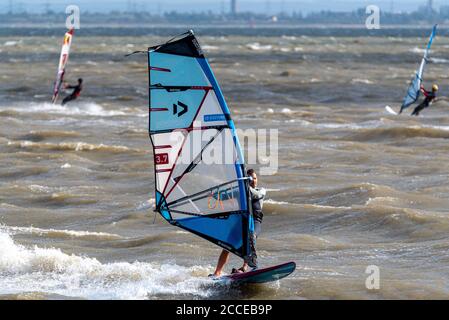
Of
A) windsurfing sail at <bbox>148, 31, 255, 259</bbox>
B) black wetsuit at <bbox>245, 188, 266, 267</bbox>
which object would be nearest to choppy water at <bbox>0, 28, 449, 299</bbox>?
black wetsuit at <bbox>245, 188, 266, 267</bbox>

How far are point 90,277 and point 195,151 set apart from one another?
6.58 ft

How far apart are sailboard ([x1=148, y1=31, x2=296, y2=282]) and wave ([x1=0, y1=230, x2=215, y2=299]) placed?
27.8 inches

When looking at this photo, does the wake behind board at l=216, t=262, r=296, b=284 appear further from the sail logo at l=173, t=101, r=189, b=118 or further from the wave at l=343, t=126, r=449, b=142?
the wave at l=343, t=126, r=449, b=142

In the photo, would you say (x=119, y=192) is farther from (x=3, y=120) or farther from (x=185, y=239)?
(x=3, y=120)

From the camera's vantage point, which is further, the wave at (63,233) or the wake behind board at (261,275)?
the wave at (63,233)

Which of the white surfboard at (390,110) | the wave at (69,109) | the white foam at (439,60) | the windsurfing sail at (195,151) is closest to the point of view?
the windsurfing sail at (195,151)

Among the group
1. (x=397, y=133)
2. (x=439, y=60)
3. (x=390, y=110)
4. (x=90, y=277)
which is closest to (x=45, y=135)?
(x=397, y=133)

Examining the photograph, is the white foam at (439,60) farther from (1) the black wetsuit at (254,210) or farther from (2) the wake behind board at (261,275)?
(2) the wake behind board at (261,275)

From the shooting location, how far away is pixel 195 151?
35.0 ft

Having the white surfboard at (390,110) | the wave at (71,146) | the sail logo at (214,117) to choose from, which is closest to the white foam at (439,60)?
the white surfboard at (390,110)

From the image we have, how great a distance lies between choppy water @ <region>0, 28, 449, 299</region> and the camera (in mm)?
11385

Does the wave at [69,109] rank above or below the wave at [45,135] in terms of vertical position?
below

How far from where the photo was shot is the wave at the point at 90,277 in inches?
427
